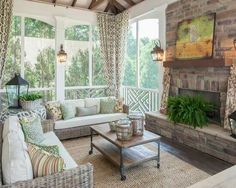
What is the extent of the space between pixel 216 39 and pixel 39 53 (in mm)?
4509

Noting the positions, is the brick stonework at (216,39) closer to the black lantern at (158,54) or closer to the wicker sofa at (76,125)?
the black lantern at (158,54)

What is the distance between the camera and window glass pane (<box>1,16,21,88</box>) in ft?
18.2

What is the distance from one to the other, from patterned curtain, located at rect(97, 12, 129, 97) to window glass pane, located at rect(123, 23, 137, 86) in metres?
0.25

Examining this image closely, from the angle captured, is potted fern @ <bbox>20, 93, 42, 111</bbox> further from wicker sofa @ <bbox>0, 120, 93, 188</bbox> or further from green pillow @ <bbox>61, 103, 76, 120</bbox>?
wicker sofa @ <bbox>0, 120, 93, 188</bbox>

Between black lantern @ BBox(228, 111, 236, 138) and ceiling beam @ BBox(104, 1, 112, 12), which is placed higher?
ceiling beam @ BBox(104, 1, 112, 12)

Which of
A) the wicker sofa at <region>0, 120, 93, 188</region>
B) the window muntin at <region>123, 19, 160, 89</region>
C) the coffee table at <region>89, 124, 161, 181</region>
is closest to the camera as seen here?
the wicker sofa at <region>0, 120, 93, 188</region>

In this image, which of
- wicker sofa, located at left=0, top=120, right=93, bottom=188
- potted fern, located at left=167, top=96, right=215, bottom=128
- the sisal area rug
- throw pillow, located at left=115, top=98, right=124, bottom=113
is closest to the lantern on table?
the sisal area rug

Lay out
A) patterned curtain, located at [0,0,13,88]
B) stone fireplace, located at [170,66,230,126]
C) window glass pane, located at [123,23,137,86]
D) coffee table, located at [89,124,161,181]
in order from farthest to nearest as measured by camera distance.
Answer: window glass pane, located at [123,23,137,86]
patterned curtain, located at [0,0,13,88]
stone fireplace, located at [170,66,230,126]
coffee table, located at [89,124,161,181]

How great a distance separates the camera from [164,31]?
5.32 m

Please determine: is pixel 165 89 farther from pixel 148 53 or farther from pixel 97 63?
pixel 97 63

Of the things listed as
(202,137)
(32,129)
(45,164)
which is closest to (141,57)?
(202,137)

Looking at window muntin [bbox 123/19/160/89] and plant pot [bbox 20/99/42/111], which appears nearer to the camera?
plant pot [bbox 20/99/42/111]

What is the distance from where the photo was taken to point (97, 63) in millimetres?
6957

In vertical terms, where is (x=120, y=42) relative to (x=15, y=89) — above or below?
above
